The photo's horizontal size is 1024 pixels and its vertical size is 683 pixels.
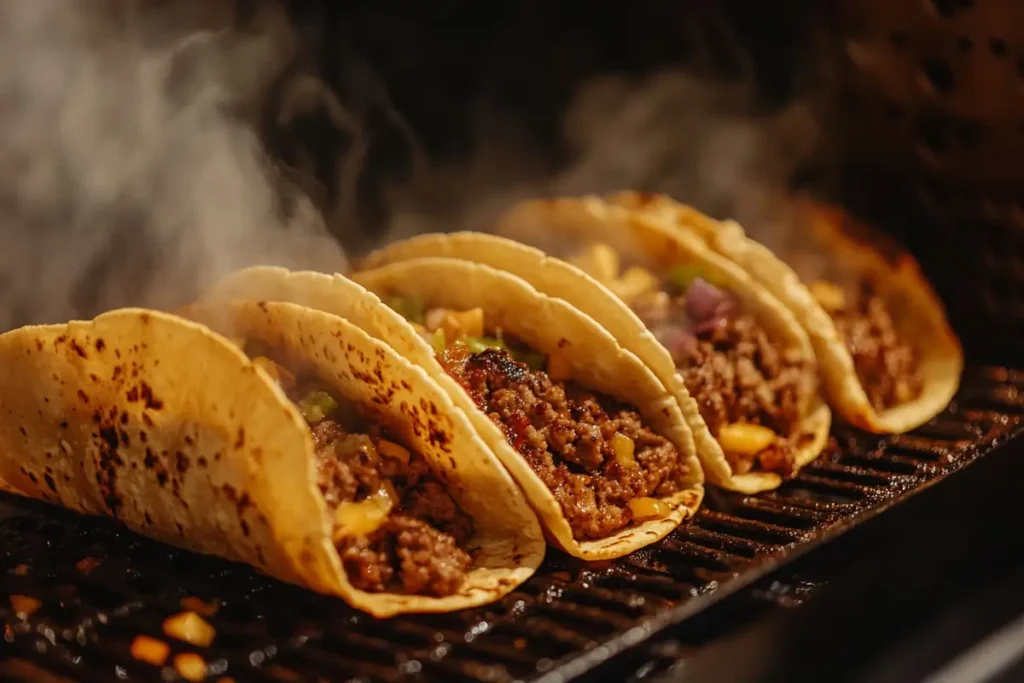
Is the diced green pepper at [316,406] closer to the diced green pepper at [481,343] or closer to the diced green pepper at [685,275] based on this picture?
the diced green pepper at [481,343]

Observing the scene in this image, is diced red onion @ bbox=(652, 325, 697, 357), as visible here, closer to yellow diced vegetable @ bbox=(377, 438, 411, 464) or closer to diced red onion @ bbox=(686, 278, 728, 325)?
diced red onion @ bbox=(686, 278, 728, 325)

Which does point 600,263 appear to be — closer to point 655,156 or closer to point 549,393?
point 549,393

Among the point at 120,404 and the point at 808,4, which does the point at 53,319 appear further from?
the point at 808,4

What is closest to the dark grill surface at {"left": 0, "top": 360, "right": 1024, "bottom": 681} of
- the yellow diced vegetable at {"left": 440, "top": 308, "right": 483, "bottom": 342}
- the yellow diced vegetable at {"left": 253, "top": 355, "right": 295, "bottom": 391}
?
the yellow diced vegetable at {"left": 253, "top": 355, "right": 295, "bottom": 391}

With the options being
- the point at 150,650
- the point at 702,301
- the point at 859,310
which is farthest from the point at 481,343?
the point at 859,310

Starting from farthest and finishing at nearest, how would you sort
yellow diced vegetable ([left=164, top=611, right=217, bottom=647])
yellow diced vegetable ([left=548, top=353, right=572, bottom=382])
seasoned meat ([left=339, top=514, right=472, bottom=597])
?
yellow diced vegetable ([left=548, top=353, right=572, bottom=382]), seasoned meat ([left=339, top=514, right=472, bottom=597]), yellow diced vegetable ([left=164, top=611, right=217, bottom=647])

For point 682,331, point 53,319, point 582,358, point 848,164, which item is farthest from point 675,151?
point 53,319
